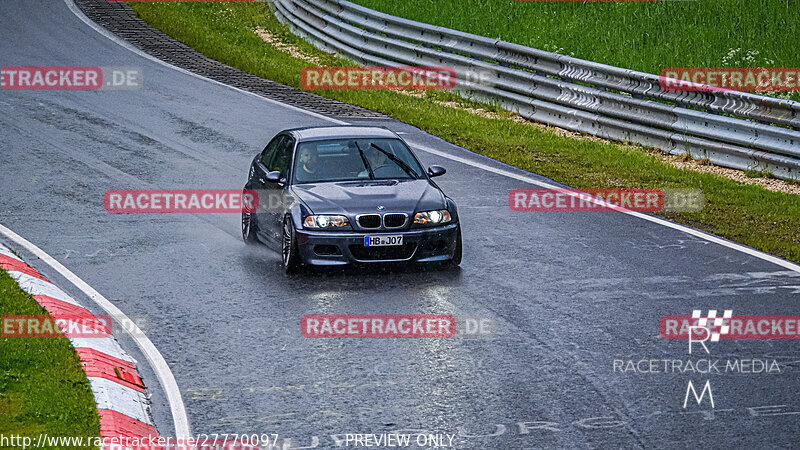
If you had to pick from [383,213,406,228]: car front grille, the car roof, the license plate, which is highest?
the car roof

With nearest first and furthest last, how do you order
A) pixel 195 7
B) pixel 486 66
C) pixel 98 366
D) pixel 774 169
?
pixel 98 366 < pixel 774 169 < pixel 486 66 < pixel 195 7

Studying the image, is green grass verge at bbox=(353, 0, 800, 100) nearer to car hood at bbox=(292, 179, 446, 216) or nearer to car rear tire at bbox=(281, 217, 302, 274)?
car hood at bbox=(292, 179, 446, 216)

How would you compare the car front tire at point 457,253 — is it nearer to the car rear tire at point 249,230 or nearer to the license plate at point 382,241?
the license plate at point 382,241

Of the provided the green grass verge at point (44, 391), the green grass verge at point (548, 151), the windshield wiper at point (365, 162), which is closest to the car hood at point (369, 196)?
the windshield wiper at point (365, 162)

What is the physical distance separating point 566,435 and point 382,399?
140cm

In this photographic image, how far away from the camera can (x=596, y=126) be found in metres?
19.0

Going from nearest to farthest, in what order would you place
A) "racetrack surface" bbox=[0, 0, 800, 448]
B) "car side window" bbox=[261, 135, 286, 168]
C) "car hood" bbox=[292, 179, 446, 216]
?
"racetrack surface" bbox=[0, 0, 800, 448] < "car hood" bbox=[292, 179, 446, 216] < "car side window" bbox=[261, 135, 286, 168]

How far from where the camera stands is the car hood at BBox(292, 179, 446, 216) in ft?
37.3

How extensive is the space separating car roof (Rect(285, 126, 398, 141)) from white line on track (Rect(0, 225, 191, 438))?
297 centimetres

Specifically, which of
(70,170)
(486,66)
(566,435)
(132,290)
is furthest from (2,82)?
(566,435)

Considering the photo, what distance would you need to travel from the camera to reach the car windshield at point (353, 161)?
12.3m

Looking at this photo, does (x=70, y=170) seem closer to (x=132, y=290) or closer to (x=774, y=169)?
(x=132, y=290)

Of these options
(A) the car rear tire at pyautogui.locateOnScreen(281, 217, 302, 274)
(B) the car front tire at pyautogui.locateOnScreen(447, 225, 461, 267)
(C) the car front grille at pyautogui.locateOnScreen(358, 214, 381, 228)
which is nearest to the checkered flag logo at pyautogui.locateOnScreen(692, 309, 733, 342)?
(B) the car front tire at pyautogui.locateOnScreen(447, 225, 461, 267)

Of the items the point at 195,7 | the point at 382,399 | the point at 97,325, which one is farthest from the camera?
the point at 195,7
